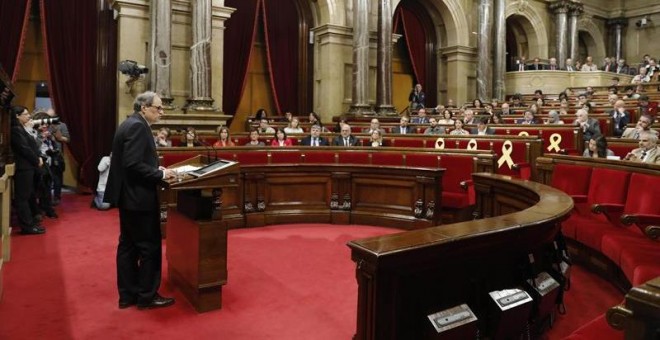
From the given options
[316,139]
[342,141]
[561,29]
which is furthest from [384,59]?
[561,29]

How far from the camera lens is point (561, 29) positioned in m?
18.0

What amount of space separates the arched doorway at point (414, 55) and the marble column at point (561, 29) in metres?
5.31

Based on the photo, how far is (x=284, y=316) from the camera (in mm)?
3166

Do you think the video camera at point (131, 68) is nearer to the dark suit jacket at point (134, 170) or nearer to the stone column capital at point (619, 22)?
the dark suit jacket at point (134, 170)

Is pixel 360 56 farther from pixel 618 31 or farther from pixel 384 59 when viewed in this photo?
pixel 618 31

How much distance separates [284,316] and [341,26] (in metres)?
10.2

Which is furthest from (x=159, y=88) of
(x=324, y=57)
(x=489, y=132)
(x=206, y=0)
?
(x=489, y=132)

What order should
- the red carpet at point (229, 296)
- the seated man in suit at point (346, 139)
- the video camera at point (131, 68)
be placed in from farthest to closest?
the video camera at point (131, 68) → the seated man in suit at point (346, 139) → the red carpet at point (229, 296)

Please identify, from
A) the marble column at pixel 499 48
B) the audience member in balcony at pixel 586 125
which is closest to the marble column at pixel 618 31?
the marble column at pixel 499 48

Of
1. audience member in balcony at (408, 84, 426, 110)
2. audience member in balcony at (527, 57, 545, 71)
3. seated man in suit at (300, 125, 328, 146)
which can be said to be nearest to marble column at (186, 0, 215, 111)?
seated man in suit at (300, 125, 328, 146)

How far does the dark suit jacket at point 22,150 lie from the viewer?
532 centimetres

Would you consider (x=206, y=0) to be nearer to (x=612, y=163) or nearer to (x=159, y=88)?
(x=159, y=88)

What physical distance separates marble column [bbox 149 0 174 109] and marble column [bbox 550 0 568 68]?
45.0 feet

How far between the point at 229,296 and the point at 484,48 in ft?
42.9
